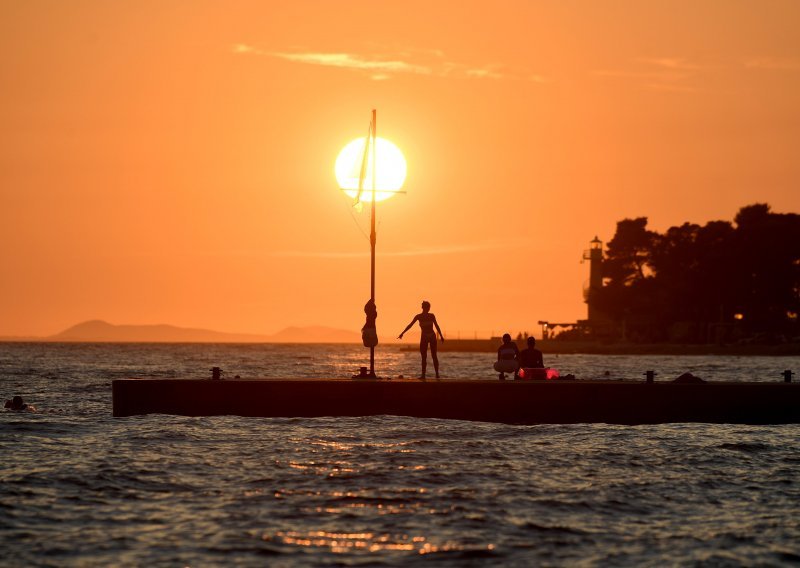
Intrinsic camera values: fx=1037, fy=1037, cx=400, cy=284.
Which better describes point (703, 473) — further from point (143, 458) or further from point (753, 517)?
point (143, 458)

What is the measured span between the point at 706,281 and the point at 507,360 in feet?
379

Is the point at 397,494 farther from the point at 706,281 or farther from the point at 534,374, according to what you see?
the point at 706,281

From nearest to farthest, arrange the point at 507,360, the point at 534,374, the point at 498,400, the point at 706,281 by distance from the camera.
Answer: the point at 498,400 → the point at 534,374 → the point at 507,360 → the point at 706,281

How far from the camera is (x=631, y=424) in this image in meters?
28.7

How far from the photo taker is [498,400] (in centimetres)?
2858

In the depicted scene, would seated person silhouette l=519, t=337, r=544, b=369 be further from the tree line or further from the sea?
the tree line

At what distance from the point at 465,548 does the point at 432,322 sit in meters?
16.6

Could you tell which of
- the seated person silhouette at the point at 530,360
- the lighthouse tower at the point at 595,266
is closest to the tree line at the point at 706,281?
the lighthouse tower at the point at 595,266

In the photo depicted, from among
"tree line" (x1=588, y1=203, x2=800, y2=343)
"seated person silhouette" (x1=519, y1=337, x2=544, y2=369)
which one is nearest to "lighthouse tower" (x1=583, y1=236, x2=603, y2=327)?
"tree line" (x1=588, y1=203, x2=800, y2=343)

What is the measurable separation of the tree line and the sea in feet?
366

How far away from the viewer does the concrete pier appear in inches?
1126

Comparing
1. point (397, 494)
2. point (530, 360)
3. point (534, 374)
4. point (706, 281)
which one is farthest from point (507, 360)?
point (706, 281)

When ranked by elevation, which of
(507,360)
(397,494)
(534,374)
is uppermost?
(507,360)

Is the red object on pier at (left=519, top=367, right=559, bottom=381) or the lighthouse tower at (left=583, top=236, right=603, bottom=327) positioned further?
the lighthouse tower at (left=583, top=236, right=603, bottom=327)
